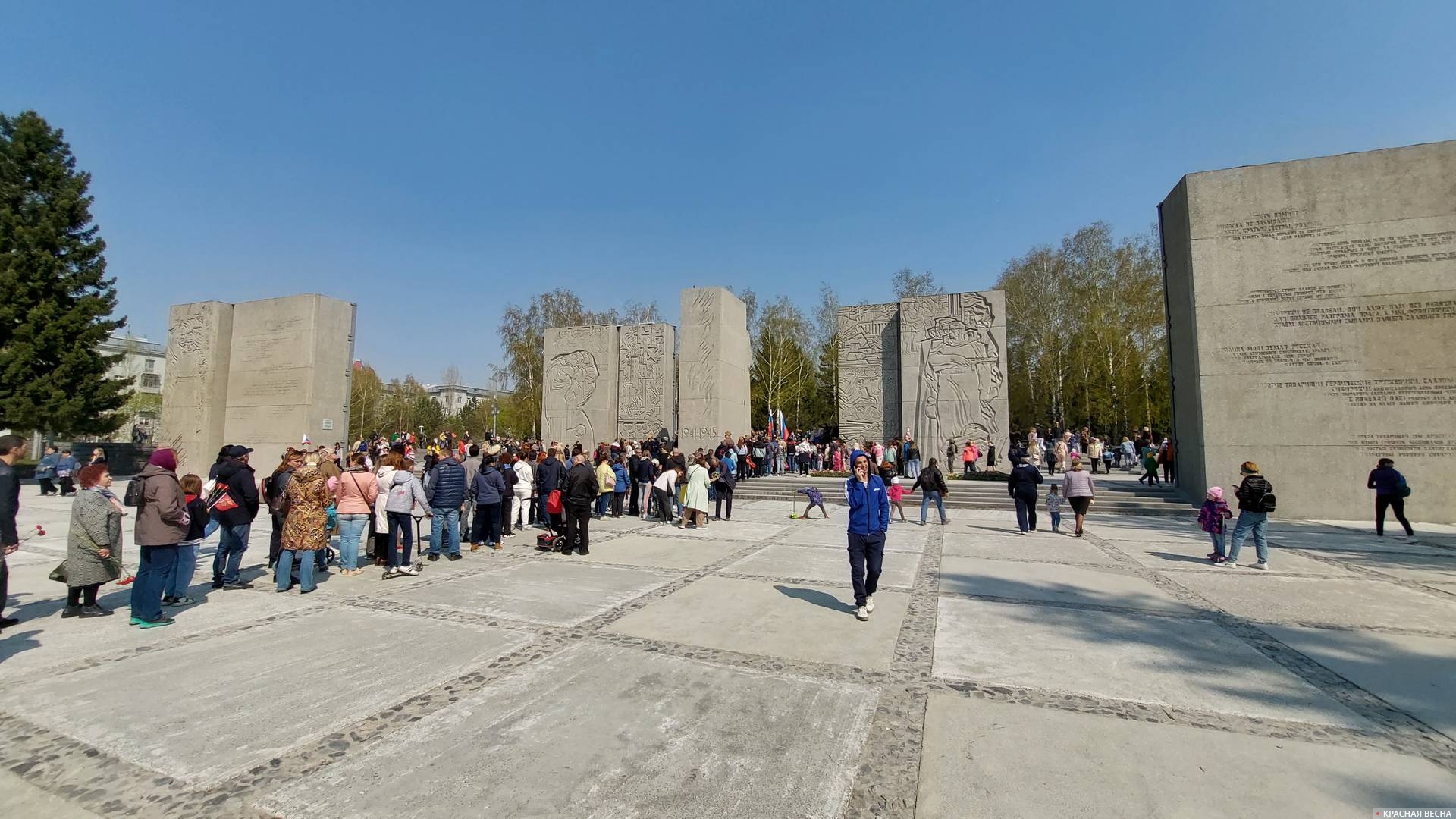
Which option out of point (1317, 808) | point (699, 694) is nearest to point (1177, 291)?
point (1317, 808)

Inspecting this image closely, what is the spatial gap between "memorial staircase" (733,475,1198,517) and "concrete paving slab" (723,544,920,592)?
18.6 feet

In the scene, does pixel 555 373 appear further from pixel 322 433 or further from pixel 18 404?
pixel 18 404

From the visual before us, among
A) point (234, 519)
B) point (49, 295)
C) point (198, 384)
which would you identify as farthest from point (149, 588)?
point (49, 295)

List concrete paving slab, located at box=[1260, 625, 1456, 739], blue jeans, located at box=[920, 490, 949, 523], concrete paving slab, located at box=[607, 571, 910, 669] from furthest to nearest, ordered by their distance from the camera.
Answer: blue jeans, located at box=[920, 490, 949, 523] < concrete paving slab, located at box=[607, 571, 910, 669] < concrete paving slab, located at box=[1260, 625, 1456, 739]

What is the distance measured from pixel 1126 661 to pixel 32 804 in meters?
6.19

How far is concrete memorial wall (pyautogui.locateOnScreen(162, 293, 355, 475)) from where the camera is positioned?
60.3 feet

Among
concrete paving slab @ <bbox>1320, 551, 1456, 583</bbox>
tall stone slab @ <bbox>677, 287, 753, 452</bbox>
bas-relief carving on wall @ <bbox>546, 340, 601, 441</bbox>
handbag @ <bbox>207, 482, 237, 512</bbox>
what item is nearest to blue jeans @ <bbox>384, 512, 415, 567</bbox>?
handbag @ <bbox>207, 482, 237, 512</bbox>

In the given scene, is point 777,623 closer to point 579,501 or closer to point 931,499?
point 579,501

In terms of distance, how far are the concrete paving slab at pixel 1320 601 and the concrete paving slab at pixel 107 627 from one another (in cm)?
936

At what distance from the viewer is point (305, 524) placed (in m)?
6.13

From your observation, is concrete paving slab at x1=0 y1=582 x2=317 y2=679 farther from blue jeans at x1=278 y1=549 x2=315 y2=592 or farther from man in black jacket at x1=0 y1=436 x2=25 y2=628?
man in black jacket at x1=0 y1=436 x2=25 y2=628

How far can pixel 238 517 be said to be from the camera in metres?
6.40

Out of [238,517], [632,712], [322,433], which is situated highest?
[322,433]

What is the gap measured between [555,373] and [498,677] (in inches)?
841
